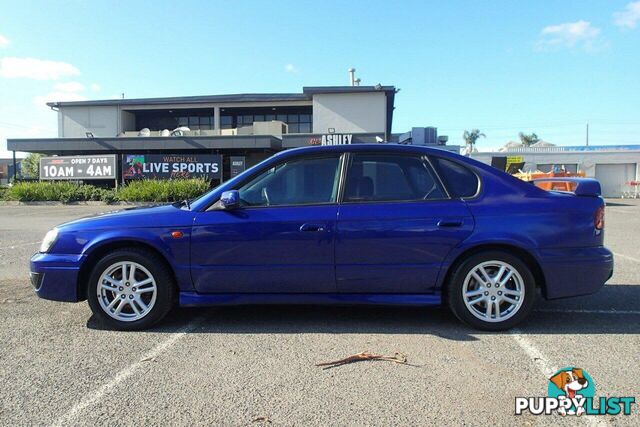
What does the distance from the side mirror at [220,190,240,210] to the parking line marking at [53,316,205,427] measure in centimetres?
119

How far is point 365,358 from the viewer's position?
359cm

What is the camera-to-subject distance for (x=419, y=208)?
13.6ft

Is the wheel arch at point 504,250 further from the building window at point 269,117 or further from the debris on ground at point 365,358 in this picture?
the building window at point 269,117

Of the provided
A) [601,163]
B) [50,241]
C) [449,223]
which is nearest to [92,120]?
[50,241]

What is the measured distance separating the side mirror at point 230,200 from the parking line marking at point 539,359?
266 centimetres

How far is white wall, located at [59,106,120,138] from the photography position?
32656 millimetres

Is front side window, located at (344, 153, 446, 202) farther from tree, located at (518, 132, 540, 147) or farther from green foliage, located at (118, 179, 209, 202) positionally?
tree, located at (518, 132, 540, 147)

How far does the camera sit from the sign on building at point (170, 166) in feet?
88.0

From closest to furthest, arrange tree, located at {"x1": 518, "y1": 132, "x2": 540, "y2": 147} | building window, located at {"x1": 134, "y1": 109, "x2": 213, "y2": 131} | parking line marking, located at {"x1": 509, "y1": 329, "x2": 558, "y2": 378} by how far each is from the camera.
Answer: parking line marking, located at {"x1": 509, "y1": 329, "x2": 558, "y2": 378}
building window, located at {"x1": 134, "y1": 109, "x2": 213, "y2": 131}
tree, located at {"x1": 518, "y1": 132, "x2": 540, "y2": 147}

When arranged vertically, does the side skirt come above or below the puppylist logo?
above

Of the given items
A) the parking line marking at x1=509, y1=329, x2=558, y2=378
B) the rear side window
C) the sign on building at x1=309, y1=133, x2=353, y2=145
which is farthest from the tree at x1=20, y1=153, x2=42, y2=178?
the parking line marking at x1=509, y1=329, x2=558, y2=378


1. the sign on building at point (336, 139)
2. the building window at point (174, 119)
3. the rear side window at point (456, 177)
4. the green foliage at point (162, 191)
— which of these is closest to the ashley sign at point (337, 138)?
the sign on building at point (336, 139)

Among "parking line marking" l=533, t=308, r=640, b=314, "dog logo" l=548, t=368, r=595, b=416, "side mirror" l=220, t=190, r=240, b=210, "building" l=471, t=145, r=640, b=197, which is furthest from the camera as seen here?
"building" l=471, t=145, r=640, b=197

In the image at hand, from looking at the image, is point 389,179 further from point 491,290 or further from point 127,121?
point 127,121
